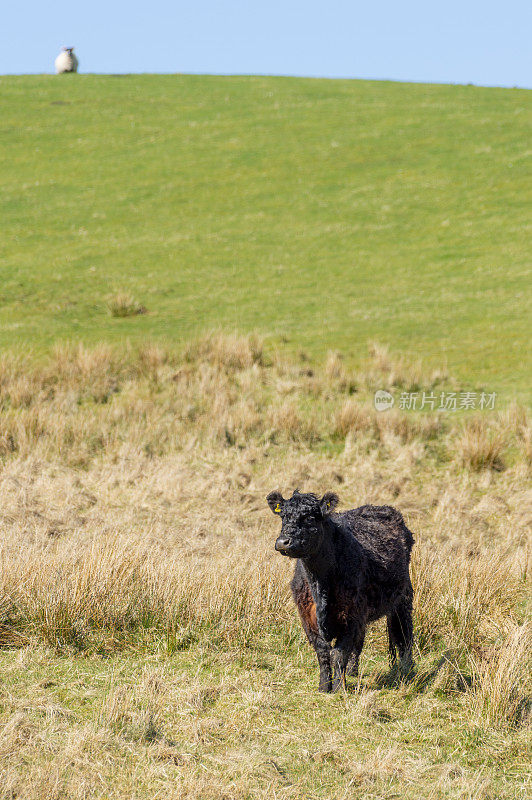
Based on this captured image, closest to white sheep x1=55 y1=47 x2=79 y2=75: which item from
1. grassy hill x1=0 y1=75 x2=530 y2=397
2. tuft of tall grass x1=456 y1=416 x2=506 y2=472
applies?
grassy hill x1=0 y1=75 x2=530 y2=397

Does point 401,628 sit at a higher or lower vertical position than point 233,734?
higher

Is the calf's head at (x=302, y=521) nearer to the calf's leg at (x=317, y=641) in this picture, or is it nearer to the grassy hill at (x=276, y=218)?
the calf's leg at (x=317, y=641)

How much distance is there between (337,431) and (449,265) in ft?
33.1

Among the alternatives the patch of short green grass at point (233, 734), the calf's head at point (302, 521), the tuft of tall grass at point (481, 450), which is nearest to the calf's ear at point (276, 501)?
the calf's head at point (302, 521)

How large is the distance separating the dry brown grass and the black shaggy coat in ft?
1.05

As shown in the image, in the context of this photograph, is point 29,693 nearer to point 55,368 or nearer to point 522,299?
point 55,368

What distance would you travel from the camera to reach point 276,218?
25.1 m

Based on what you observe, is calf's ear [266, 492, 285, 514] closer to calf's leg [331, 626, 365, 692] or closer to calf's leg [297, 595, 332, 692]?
calf's leg [297, 595, 332, 692]

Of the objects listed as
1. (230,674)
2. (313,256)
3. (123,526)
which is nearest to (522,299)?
(313,256)

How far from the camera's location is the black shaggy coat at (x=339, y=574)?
203 inches

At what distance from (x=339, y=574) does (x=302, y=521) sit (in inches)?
25.6

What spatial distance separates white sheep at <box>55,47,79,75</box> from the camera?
139 feet

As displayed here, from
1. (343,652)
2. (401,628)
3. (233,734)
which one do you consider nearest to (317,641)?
(343,652)

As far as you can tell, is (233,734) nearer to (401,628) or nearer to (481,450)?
(401,628)
